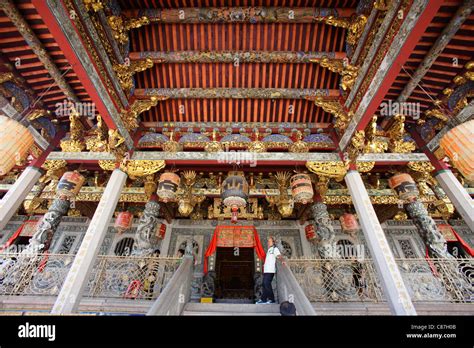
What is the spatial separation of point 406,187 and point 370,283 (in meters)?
2.83

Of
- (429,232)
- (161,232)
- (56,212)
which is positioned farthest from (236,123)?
(429,232)

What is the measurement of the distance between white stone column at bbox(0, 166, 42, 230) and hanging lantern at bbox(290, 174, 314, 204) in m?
6.95

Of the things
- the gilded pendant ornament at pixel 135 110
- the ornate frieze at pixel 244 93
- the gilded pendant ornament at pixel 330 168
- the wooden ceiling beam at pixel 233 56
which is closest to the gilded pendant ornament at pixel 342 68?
the wooden ceiling beam at pixel 233 56

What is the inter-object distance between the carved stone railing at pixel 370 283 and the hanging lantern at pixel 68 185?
6.50m

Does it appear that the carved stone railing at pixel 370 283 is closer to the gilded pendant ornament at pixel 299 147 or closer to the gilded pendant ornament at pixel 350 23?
the gilded pendant ornament at pixel 299 147

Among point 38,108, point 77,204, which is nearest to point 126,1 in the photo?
point 38,108

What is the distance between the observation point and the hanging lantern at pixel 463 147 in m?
4.57

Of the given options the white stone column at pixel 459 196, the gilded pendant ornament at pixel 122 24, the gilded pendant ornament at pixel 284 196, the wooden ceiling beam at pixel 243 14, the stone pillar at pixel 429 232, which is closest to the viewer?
the gilded pendant ornament at pixel 122 24

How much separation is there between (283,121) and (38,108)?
6634 millimetres

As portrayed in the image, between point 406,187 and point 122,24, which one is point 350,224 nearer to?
point 406,187

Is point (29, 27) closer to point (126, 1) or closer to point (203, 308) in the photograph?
point (126, 1)

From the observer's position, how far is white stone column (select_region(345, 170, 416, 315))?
4.40 m

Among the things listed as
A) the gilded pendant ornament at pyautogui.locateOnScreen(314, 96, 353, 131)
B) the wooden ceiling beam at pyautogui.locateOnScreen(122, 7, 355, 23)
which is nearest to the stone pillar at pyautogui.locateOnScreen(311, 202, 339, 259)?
the gilded pendant ornament at pyautogui.locateOnScreen(314, 96, 353, 131)

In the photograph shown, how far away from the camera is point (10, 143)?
15.4ft
